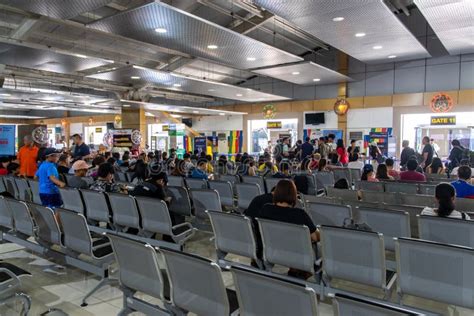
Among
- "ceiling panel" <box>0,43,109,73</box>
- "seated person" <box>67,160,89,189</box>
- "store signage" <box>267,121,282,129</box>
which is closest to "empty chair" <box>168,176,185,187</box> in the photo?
"seated person" <box>67,160,89,189</box>

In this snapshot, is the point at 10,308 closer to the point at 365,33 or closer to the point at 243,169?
the point at 243,169

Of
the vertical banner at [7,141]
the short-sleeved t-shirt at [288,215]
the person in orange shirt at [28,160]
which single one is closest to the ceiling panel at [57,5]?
the person in orange shirt at [28,160]

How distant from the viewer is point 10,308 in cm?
320

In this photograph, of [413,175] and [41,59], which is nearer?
[413,175]

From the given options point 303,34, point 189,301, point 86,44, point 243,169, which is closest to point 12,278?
point 189,301

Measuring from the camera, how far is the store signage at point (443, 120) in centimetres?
1276

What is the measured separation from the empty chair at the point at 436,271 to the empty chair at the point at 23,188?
19.3 feet

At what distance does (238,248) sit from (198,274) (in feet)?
4.25

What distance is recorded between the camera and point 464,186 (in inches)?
179

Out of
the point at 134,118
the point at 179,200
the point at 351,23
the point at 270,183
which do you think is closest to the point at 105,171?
the point at 179,200

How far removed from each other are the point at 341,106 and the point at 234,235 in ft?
42.4

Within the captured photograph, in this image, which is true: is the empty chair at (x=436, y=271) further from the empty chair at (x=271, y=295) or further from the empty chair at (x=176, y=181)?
the empty chair at (x=176, y=181)

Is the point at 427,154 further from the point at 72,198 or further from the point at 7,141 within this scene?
the point at 7,141

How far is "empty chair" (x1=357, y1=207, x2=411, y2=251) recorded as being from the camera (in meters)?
3.23
